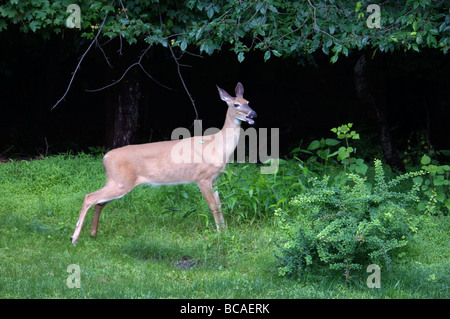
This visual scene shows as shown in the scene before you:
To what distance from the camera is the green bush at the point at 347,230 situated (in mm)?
6195

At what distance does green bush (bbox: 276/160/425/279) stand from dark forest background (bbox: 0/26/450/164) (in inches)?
213

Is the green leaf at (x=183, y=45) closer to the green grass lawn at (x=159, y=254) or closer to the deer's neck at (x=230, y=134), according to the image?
the deer's neck at (x=230, y=134)

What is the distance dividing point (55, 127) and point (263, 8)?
935 centimetres

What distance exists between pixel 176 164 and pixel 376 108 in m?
3.84

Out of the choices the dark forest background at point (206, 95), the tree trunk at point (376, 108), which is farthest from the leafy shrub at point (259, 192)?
the dark forest background at point (206, 95)

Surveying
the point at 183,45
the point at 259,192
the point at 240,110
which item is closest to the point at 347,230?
the point at 259,192

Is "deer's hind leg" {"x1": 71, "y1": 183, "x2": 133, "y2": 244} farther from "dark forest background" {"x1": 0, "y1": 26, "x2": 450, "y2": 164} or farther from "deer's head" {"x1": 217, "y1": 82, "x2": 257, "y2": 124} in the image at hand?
"dark forest background" {"x1": 0, "y1": 26, "x2": 450, "y2": 164}

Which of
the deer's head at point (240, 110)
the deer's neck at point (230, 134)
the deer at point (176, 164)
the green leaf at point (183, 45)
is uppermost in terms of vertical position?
the green leaf at point (183, 45)

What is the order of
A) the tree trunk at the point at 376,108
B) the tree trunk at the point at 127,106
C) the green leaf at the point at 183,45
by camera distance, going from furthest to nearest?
the tree trunk at the point at 127,106 → the tree trunk at the point at 376,108 → the green leaf at the point at 183,45

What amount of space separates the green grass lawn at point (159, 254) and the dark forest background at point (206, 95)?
3.26 metres

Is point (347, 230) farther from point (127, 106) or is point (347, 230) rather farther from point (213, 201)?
point (127, 106)

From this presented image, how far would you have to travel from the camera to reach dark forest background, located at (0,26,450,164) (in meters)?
13.6

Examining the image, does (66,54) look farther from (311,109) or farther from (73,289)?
(73,289)

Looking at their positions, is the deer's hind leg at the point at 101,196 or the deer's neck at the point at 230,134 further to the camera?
the deer's neck at the point at 230,134
